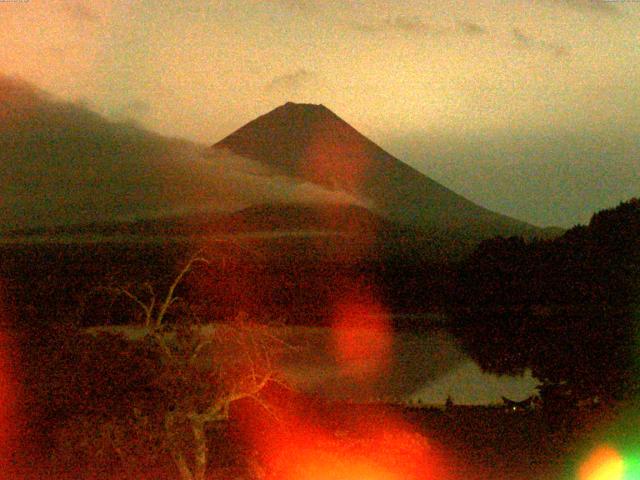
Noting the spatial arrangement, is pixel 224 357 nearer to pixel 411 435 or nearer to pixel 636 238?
pixel 411 435

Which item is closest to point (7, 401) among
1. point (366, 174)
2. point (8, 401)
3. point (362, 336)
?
point (8, 401)

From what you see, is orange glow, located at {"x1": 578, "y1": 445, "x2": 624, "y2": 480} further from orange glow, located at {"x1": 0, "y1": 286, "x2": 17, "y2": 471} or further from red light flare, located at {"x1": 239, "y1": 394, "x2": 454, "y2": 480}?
orange glow, located at {"x1": 0, "y1": 286, "x2": 17, "y2": 471}

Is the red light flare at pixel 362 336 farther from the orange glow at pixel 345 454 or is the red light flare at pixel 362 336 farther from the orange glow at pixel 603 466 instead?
the orange glow at pixel 345 454

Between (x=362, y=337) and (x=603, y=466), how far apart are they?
15647 mm

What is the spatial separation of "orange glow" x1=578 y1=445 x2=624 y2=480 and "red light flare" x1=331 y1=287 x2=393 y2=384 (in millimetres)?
6990

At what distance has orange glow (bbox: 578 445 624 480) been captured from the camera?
6891mm

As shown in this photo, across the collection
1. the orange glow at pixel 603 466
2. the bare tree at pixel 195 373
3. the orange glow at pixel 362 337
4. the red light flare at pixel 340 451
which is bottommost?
the orange glow at pixel 362 337

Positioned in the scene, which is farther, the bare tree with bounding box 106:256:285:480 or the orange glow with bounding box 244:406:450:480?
the orange glow with bounding box 244:406:450:480

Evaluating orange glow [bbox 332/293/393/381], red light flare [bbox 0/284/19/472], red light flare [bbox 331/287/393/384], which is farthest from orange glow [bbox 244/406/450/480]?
orange glow [bbox 332/293/393/381]

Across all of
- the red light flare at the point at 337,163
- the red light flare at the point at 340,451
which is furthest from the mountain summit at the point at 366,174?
the red light flare at the point at 340,451

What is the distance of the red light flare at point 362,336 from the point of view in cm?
1642

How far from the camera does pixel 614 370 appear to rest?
9289mm

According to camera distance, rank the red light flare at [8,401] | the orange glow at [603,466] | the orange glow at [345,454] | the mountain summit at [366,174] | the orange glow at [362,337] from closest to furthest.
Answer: the orange glow at [345,454]
the red light flare at [8,401]
the orange glow at [603,466]
the orange glow at [362,337]
the mountain summit at [366,174]

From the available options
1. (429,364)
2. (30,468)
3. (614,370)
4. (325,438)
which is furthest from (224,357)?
(429,364)
